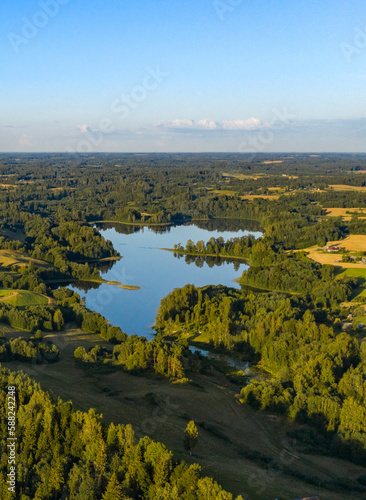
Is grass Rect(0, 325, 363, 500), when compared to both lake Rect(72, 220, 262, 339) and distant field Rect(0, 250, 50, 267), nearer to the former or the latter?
lake Rect(72, 220, 262, 339)

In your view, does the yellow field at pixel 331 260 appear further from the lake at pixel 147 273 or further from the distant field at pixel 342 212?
the distant field at pixel 342 212

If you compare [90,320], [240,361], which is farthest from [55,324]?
[240,361]

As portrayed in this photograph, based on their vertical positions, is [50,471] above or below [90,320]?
above

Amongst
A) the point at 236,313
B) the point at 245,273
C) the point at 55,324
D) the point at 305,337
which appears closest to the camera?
the point at 305,337

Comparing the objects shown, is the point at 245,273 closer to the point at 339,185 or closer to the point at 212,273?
the point at 212,273

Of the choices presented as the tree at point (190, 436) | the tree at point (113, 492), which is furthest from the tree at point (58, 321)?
the tree at point (113, 492)
